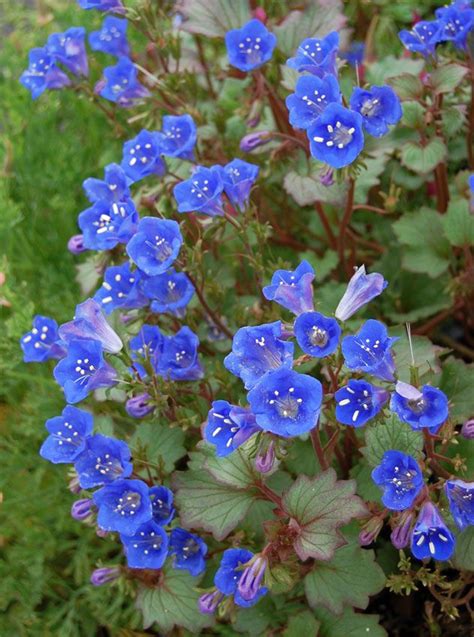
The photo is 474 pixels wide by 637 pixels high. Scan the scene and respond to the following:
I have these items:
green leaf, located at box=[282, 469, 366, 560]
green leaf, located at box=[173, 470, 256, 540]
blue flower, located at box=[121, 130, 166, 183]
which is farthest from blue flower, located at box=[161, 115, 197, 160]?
green leaf, located at box=[282, 469, 366, 560]

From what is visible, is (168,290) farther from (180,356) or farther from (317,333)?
(317,333)

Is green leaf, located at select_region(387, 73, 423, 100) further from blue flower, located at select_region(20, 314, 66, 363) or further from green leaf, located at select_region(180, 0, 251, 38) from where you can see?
blue flower, located at select_region(20, 314, 66, 363)

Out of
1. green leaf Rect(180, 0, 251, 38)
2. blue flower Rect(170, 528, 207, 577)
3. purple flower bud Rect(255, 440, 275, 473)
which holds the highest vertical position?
green leaf Rect(180, 0, 251, 38)

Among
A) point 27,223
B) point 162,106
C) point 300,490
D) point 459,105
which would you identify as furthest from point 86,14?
point 300,490

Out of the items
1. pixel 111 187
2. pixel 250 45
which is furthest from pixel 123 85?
pixel 111 187

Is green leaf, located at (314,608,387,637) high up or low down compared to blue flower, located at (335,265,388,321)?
down
